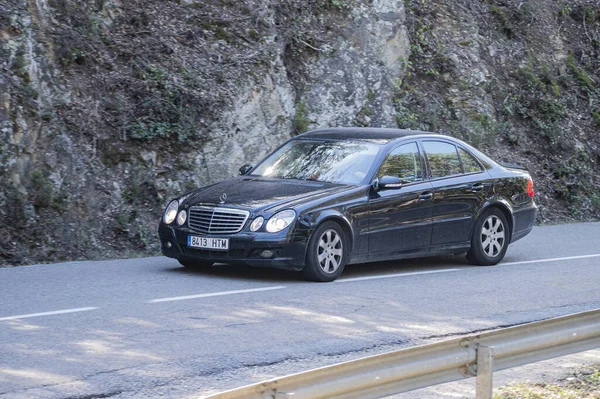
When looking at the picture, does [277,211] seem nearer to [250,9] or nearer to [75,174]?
[75,174]

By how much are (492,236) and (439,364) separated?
7.86 meters

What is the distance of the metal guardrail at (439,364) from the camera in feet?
14.0

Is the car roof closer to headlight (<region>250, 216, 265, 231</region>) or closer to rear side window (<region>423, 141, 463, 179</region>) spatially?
rear side window (<region>423, 141, 463, 179</region>)

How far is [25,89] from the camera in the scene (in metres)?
13.2

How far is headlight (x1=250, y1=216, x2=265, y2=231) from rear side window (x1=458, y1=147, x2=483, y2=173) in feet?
11.5

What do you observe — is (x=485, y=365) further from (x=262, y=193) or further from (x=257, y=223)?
(x=262, y=193)

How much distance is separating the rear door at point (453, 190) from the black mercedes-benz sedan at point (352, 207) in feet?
0.05

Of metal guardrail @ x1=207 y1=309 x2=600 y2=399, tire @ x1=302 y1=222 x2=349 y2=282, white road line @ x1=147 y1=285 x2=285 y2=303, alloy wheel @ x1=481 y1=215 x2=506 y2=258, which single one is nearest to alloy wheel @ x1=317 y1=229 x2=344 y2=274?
tire @ x1=302 y1=222 x2=349 y2=282

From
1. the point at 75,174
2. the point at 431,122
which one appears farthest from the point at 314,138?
the point at 431,122

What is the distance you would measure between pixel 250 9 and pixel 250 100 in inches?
95.6

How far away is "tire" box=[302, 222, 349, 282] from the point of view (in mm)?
10266

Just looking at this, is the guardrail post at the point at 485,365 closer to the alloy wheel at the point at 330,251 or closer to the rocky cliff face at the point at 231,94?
the alloy wheel at the point at 330,251

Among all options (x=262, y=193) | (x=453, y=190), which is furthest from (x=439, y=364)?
(x=453, y=190)

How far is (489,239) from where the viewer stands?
41.0 feet
